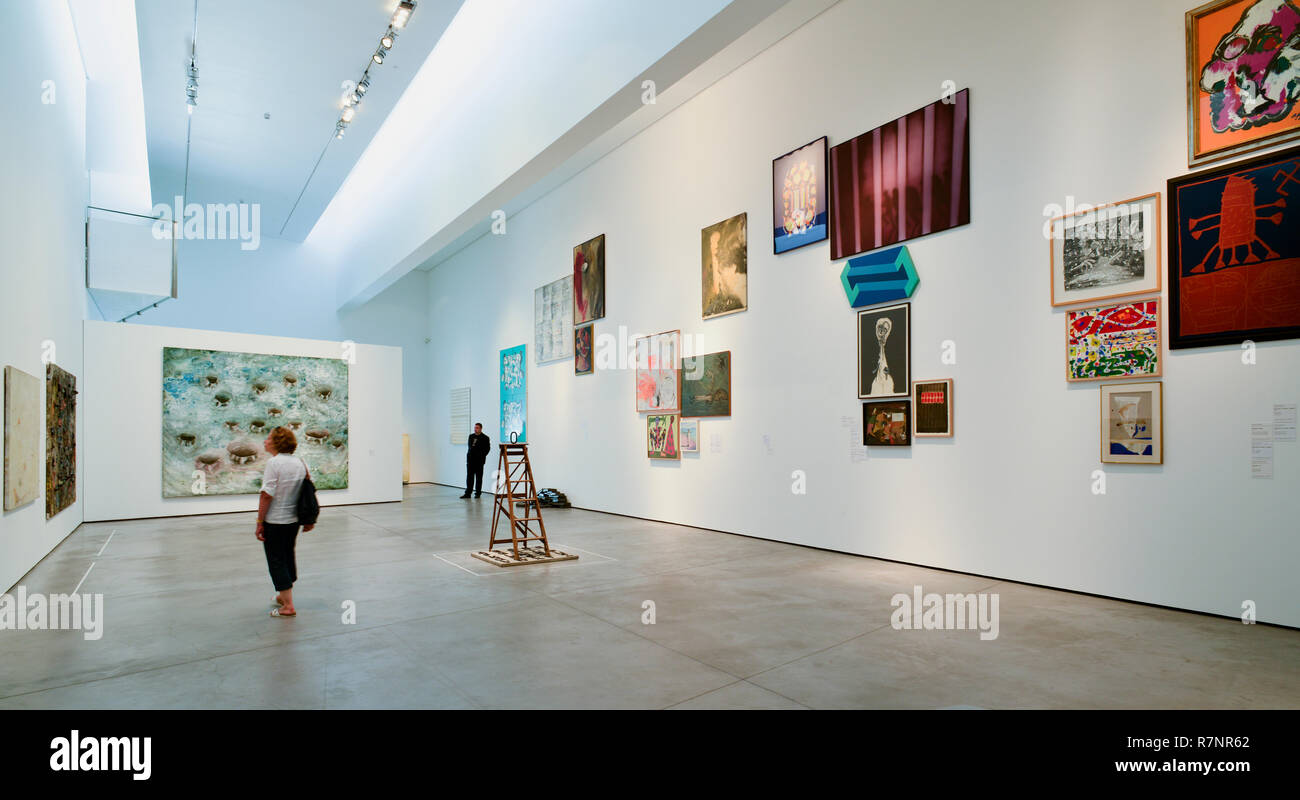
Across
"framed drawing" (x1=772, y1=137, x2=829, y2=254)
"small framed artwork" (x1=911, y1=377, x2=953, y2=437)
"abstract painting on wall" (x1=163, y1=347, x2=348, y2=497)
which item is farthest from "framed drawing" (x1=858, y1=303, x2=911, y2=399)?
"abstract painting on wall" (x1=163, y1=347, x2=348, y2=497)

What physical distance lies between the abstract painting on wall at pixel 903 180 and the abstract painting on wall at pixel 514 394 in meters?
9.21

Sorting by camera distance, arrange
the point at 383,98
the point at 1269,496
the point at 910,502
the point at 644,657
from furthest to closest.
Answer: the point at 383,98 < the point at 910,502 < the point at 1269,496 < the point at 644,657

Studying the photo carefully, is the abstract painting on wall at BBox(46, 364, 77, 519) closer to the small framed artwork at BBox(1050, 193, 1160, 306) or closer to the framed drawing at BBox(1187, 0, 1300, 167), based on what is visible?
the small framed artwork at BBox(1050, 193, 1160, 306)

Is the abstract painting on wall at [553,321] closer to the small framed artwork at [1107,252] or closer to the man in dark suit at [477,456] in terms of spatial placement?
the man in dark suit at [477,456]

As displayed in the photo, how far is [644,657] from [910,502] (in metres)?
4.38

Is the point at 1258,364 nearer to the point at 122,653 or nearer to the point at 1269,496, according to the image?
the point at 1269,496

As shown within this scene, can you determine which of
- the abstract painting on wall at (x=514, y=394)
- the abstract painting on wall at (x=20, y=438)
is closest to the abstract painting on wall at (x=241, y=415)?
the abstract painting on wall at (x=514, y=394)

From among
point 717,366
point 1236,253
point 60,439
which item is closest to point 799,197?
point 717,366

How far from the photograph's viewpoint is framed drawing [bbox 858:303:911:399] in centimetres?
778

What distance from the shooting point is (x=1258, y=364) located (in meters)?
5.32

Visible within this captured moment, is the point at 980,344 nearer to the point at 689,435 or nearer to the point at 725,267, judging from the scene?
the point at 725,267

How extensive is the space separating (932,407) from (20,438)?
941 cm

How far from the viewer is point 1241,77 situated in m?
5.40
